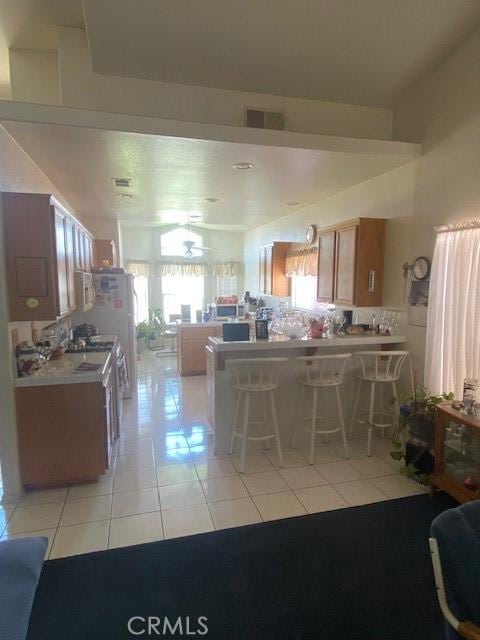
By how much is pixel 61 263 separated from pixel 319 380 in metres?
2.38

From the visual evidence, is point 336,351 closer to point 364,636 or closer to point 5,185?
point 364,636

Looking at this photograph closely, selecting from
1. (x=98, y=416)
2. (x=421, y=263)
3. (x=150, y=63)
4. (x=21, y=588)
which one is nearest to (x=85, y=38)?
(x=150, y=63)

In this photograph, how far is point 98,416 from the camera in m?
2.85

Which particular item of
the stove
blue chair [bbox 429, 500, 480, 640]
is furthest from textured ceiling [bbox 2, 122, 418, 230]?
blue chair [bbox 429, 500, 480, 640]

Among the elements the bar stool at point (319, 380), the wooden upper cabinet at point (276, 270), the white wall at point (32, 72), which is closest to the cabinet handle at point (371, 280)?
the bar stool at point (319, 380)

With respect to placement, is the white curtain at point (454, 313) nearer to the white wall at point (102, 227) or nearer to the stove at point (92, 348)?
the stove at point (92, 348)

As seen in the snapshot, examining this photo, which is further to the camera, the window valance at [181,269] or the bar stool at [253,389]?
the window valance at [181,269]

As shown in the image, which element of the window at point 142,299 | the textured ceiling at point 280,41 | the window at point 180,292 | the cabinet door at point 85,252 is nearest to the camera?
the textured ceiling at point 280,41

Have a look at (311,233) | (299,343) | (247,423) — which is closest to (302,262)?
(311,233)

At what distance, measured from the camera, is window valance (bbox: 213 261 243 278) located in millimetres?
9133

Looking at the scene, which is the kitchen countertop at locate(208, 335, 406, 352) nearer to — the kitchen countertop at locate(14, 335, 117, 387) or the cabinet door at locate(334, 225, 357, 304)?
the cabinet door at locate(334, 225, 357, 304)

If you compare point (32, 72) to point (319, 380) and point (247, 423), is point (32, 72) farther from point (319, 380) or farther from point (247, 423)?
point (319, 380)

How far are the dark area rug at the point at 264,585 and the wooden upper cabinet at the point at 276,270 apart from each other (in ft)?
14.2

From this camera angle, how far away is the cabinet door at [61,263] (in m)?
2.80
